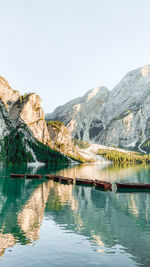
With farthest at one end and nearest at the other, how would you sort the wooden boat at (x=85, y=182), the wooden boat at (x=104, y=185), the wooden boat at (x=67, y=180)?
the wooden boat at (x=67, y=180)
the wooden boat at (x=85, y=182)
the wooden boat at (x=104, y=185)

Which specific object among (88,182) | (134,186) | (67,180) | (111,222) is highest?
(111,222)

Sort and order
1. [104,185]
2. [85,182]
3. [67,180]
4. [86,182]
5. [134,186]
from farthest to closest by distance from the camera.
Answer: [67,180] → [85,182] → [86,182] → [134,186] → [104,185]

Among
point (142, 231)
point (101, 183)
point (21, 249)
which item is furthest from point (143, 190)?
point (21, 249)

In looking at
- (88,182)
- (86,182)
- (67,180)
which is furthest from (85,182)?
(67,180)

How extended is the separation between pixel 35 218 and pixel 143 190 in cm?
5720

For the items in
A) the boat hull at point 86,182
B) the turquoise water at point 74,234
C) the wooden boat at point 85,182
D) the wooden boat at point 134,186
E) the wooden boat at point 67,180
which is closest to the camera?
the turquoise water at point 74,234

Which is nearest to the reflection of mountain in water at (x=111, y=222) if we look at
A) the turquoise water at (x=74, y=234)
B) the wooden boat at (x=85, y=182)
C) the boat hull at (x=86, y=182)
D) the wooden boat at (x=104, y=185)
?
the turquoise water at (x=74, y=234)

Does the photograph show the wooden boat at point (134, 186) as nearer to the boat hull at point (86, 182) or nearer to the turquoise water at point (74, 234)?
the boat hull at point (86, 182)

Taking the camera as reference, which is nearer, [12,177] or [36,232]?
[36,232]

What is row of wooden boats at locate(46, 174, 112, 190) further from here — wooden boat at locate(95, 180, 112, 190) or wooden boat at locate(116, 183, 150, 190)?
wooden boat at locate(116, 183, 150, 190)

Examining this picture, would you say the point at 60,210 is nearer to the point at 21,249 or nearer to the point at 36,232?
the point at 36,232

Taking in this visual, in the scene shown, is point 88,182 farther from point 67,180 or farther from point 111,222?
point 111,222

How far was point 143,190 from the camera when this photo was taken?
92.8 meters

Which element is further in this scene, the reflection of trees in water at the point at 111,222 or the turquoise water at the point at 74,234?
the reflection of trees in water at the point at 111,222
